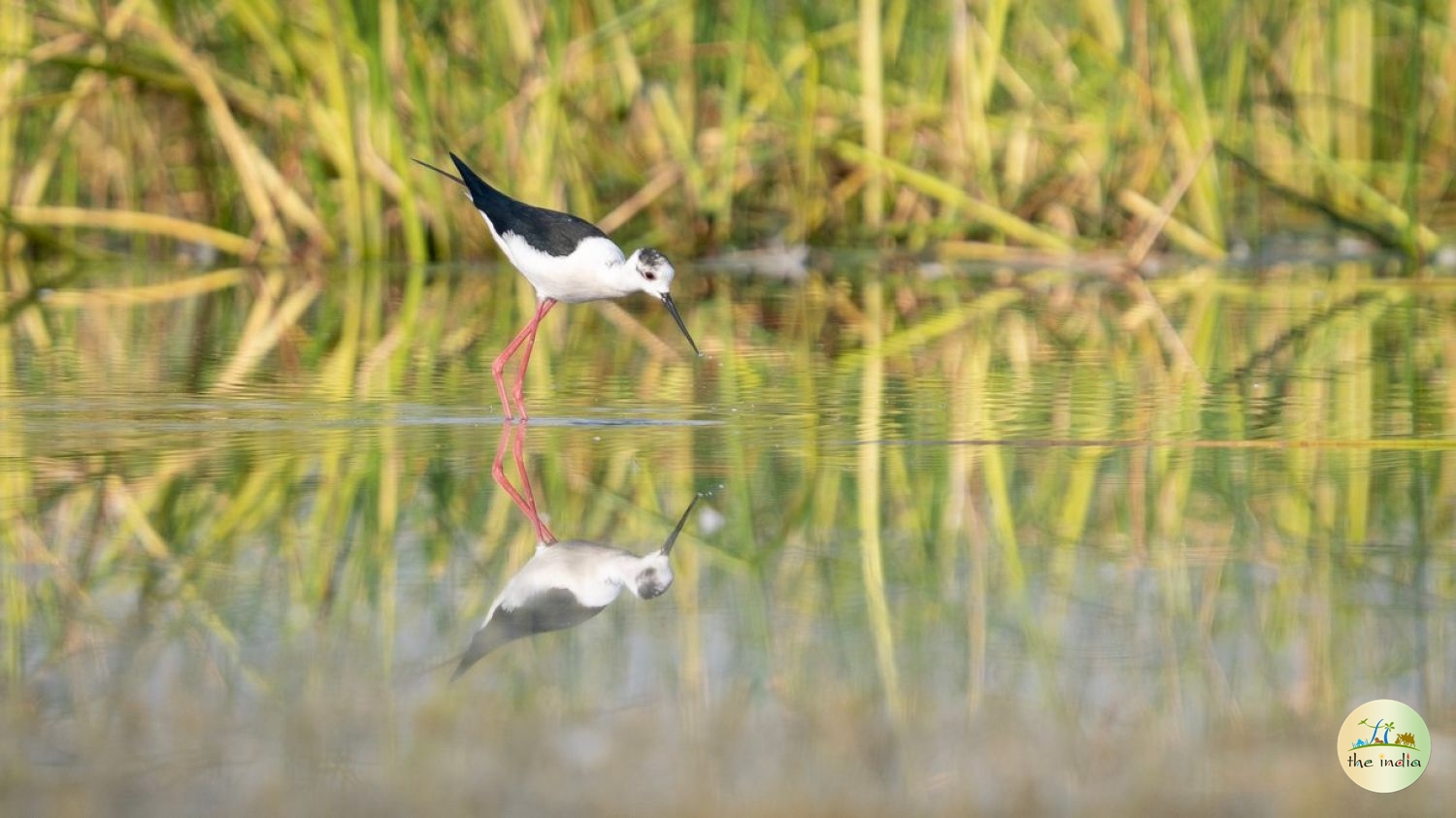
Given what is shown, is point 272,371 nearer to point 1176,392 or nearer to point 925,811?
point 1176,392

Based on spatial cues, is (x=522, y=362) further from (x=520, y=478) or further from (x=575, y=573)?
(x=575, y=573)

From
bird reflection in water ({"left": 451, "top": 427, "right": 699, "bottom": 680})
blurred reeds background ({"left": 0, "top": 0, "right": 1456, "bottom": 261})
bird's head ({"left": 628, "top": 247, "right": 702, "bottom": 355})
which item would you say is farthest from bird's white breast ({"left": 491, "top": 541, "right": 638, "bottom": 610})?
blurred reeds background ({"left": 0, "top": 0, "right": 1456, "bottom": 261})

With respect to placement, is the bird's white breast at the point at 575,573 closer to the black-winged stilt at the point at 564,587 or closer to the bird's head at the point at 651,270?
the black-winged stilt at the point at 564,587

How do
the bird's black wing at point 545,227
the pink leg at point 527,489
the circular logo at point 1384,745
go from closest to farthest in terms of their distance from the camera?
1. the circular logo at point 1384,745
2. the pink leg at point 527,489
3. the bird's black wing at point 545,227

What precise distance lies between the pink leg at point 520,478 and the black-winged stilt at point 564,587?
13 cm

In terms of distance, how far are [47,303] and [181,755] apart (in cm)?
653

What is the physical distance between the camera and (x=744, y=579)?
3324mm

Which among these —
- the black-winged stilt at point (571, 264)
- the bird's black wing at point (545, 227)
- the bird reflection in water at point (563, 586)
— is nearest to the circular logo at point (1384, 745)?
the bird reflection in water at point (563, 586)

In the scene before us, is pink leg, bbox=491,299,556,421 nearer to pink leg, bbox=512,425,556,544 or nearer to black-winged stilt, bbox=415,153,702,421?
black-winged stilt, bbox=415,153,702,421

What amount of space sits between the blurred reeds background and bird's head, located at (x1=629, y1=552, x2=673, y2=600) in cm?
646

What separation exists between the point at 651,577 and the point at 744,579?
14 cm

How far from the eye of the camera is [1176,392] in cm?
567

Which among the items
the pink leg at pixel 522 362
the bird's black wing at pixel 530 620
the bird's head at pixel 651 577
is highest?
the pink leg at pixel 522 362

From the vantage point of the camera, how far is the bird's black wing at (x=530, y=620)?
2.89 meters
